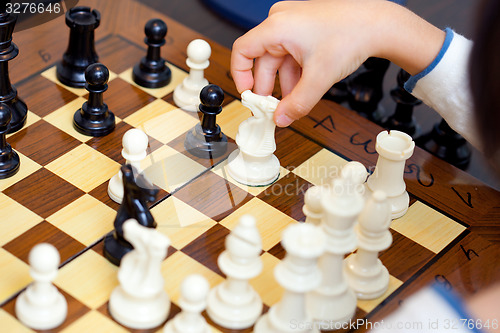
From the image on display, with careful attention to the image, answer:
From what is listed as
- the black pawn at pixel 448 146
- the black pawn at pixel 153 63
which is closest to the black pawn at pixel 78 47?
the black pawn at pixel 153 63

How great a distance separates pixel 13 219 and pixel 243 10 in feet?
3.27

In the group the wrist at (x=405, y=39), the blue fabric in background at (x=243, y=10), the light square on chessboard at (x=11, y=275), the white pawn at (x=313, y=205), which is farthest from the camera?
the blue fabric in background at (x=243, y=10)

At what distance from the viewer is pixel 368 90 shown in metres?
1.99

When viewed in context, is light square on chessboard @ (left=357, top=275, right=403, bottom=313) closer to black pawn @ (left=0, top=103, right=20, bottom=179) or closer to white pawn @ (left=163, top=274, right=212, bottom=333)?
white pawn @ (left=163, top=274, right=212, bottom=333)

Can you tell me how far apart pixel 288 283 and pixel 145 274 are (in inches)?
9.1

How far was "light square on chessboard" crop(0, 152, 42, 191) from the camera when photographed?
4.67 feet

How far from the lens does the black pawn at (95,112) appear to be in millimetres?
1547

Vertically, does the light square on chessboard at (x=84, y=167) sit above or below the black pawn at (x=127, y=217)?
below

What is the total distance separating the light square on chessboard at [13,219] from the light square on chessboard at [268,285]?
431mm

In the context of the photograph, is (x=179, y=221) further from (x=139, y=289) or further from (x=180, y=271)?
(x=139, y=289)

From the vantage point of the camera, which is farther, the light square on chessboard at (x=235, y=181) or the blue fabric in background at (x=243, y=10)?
the blue fabric in background at (x=243, y=10)

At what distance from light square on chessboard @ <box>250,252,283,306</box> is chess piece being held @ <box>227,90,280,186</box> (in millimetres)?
228

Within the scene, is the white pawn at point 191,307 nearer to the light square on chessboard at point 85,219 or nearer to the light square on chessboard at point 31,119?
the light square on chessboard at point 85,219

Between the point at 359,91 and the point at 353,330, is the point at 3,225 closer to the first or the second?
the point at 353,330
